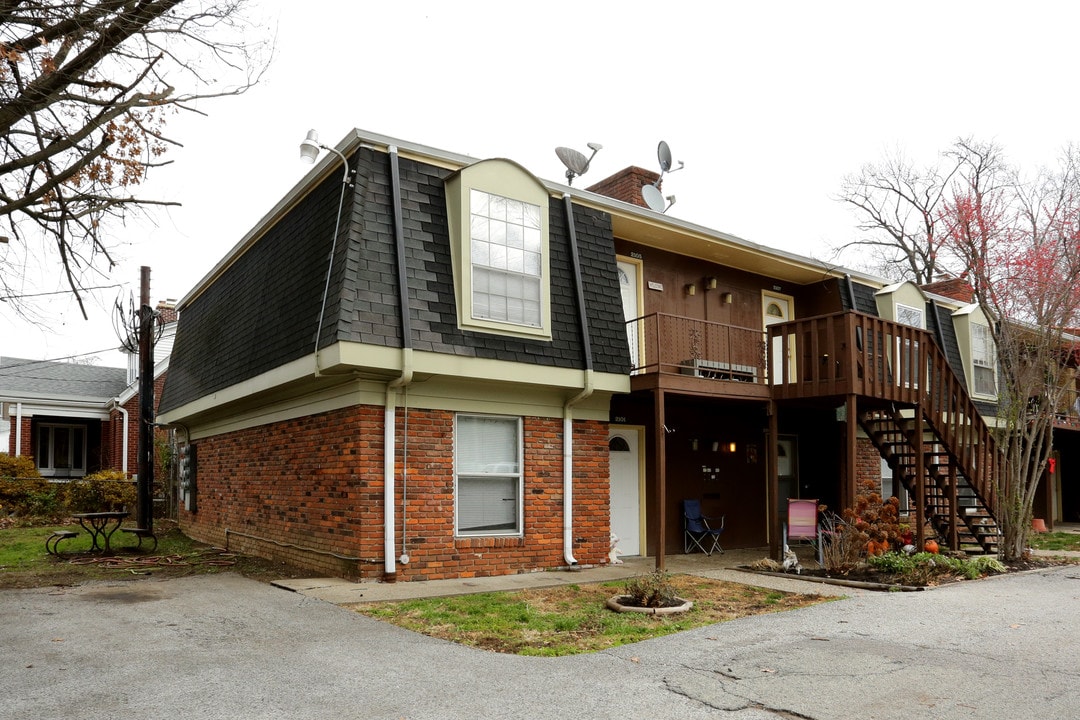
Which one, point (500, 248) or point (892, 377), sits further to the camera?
point (892, 377)

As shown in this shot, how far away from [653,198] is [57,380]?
22.0m

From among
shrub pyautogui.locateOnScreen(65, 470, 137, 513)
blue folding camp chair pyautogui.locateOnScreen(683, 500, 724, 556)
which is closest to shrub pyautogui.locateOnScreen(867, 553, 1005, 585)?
blue folding camp chair pyautogui.locateOnScreen(683, 500, 724, 556)

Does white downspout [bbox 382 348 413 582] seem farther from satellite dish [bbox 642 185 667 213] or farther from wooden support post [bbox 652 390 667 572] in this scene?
satellite dish [bbox 642 185 667 213]

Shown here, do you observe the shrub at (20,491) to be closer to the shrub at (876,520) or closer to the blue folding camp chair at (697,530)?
the blue folding camp chair at (697,530)

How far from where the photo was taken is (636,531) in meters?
13.2

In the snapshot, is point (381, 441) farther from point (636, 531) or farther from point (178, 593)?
point (636, 531)

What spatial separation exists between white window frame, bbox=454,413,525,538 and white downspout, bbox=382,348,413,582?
0.92 m

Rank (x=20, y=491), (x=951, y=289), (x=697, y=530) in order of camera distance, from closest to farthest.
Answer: (x=697, y=530), (x=20, y=491), (x=951, y=289)

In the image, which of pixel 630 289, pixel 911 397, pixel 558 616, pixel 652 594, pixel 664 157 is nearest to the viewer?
pixel 558 616

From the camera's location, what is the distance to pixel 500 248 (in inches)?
413

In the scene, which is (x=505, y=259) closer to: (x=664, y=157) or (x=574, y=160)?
(x=574, y=160)

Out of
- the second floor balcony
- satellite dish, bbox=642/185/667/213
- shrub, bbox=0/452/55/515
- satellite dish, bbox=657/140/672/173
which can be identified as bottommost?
shrub, bbox=0/452/55/515

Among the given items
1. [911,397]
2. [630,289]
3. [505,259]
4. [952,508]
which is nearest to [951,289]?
[952,508]

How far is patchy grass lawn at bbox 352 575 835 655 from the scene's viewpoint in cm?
669
